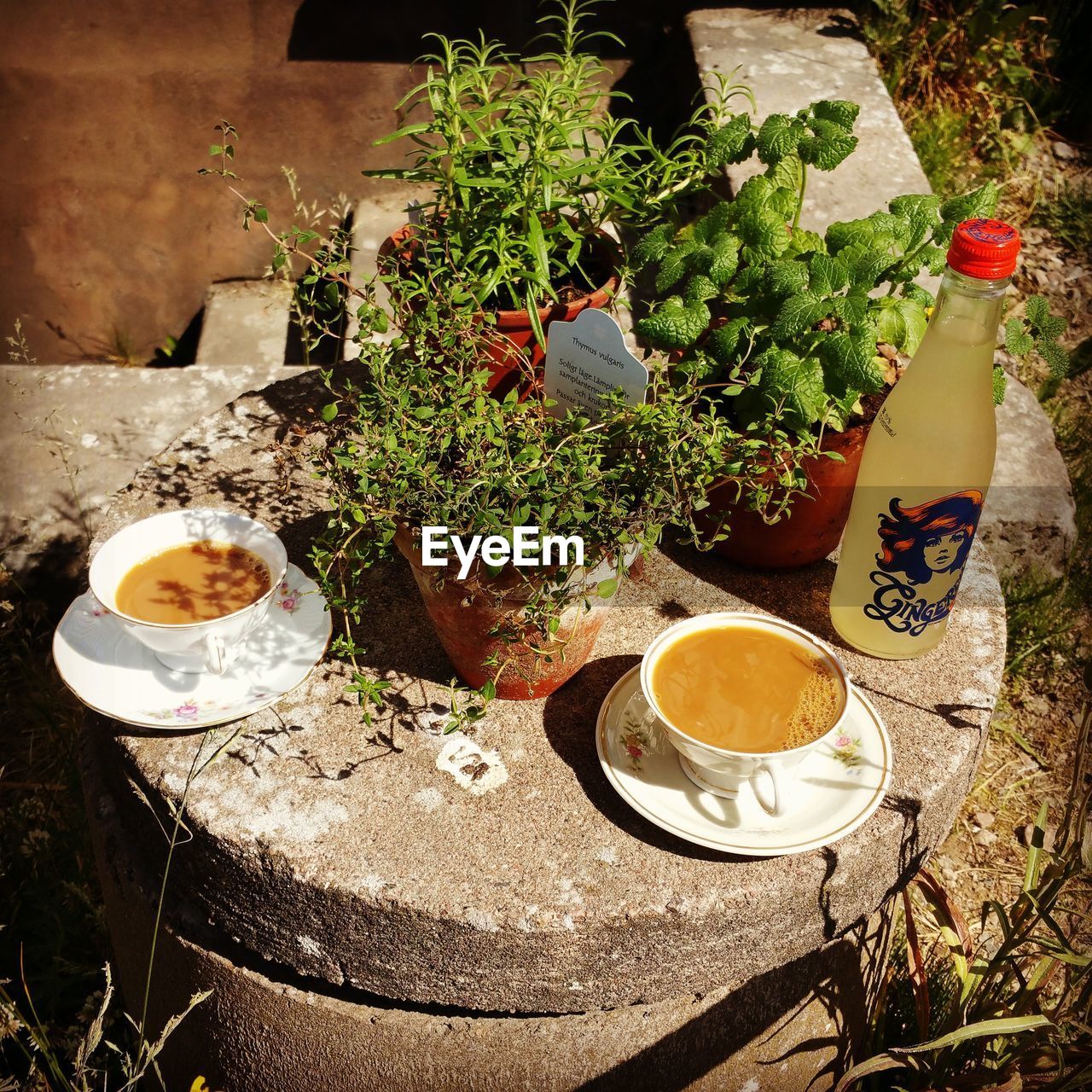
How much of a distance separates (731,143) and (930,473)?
61 centimetres

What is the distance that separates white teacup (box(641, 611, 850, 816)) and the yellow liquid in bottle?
0.20 meters

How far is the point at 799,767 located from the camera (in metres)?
1.49

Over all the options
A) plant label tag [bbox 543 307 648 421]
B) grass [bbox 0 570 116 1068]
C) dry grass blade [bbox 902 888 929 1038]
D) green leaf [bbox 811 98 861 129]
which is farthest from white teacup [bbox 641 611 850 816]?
grass [bbox 0 570 116 1068]

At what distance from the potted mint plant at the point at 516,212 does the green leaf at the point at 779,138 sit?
0.08m

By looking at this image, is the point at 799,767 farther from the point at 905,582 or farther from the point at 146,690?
the point at 146,690

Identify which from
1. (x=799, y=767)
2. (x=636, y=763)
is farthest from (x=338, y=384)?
(x=799, y=767)

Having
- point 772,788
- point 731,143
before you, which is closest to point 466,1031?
point 772,788

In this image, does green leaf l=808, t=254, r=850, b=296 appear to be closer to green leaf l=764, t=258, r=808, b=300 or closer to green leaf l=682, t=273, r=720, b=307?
green leaf l=764, t=258, r=808, b=300

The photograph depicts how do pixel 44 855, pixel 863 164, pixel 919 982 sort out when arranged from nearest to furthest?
1. pixel 919 982
2. pixel 44 855
3. pixel 863 164

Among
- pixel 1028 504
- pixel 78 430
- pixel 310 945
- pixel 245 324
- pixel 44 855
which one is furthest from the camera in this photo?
pixel 245 324

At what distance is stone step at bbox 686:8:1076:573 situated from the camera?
2744mm

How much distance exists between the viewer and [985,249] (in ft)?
4.15

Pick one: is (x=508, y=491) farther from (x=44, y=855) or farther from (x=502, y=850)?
(x=44, y=855)

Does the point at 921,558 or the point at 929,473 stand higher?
the point at 929,473
